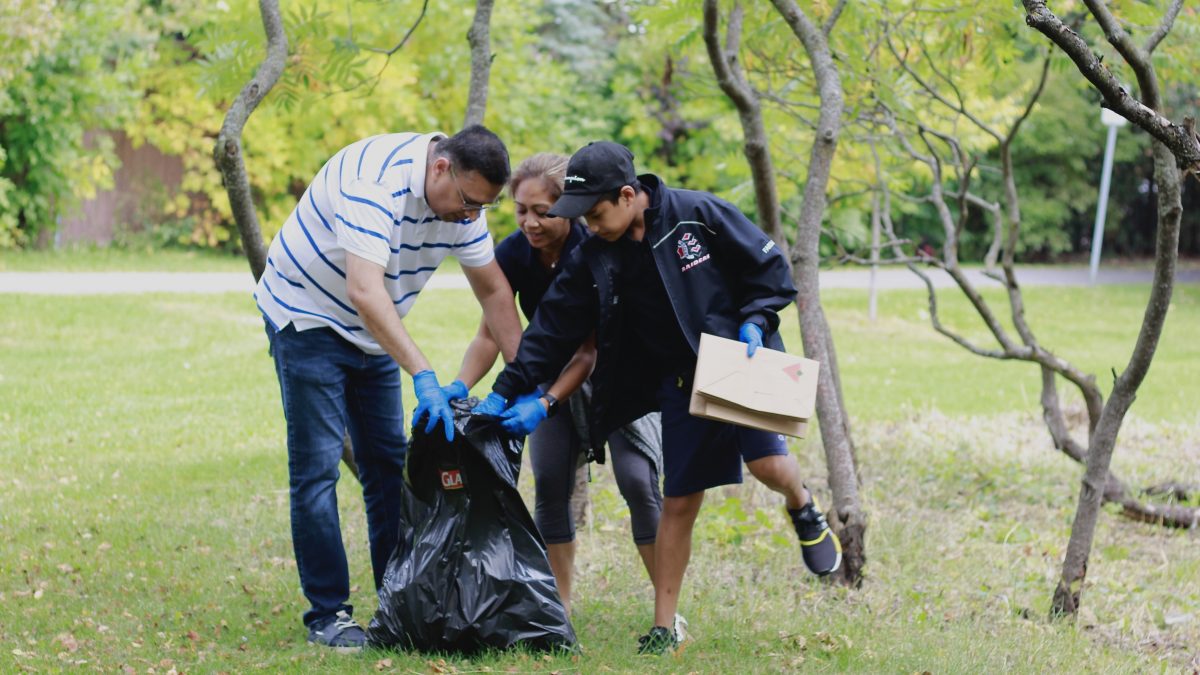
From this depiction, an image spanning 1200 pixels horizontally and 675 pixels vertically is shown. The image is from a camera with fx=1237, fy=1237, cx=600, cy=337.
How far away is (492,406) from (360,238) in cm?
65

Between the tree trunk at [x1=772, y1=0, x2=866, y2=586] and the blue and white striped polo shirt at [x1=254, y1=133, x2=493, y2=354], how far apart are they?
156cm

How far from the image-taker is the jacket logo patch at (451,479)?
3881mm

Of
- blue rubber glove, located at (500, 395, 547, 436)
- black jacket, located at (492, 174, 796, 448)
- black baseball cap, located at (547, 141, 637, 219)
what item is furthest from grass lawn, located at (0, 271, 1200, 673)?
black baseball cap, located at (547, 141, 637, 219)

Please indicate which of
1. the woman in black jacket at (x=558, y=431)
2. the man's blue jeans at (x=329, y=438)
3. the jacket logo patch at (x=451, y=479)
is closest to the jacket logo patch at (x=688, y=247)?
the woman in black jacket at (x=558, y=431)

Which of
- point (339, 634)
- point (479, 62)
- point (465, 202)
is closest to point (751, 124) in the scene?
point (479, 62)

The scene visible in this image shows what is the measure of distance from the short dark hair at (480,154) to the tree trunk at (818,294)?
67.9 inches

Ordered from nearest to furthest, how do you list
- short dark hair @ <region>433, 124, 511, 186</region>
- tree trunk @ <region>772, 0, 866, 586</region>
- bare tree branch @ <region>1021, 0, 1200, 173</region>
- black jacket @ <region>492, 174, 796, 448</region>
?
bare tree branch @ <region>1021, 0, 1200, 173</region>
short dark hair @ <region>433, 124, 511, 186</region>
black jacket @ <region>492, 174, 796, 448</region>
tree trunk @ <region>772, 0, 866, 586</region>

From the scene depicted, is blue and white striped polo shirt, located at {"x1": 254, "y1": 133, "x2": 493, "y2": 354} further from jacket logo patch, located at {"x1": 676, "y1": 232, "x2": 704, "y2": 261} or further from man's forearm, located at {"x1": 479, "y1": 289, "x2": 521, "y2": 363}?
jacket logo patch, located at {"x1": 676, "y1": 232, "x2": 704, "y2": 261}

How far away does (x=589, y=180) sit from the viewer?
3.66 m

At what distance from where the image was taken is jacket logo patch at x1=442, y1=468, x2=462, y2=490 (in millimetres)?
3881

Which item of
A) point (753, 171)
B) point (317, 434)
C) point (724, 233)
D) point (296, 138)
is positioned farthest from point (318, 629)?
point (296, 138)

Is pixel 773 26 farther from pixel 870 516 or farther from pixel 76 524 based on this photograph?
pixel 76 524

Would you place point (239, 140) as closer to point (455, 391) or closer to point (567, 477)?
point (455, 391)

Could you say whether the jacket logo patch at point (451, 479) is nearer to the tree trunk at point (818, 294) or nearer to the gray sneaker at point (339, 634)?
the gray sneaker at point (339, 634)
